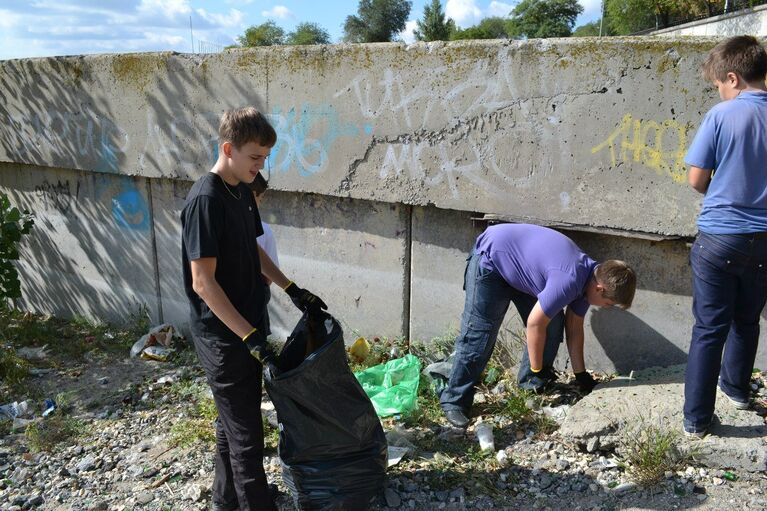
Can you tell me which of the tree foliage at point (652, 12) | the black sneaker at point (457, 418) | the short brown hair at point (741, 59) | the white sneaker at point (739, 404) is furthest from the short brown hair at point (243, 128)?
the tree foliage at point (652, 12)

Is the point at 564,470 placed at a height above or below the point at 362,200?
below

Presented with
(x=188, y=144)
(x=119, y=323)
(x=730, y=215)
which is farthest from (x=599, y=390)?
(x=119, y=323)

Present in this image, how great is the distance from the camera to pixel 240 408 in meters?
2.46

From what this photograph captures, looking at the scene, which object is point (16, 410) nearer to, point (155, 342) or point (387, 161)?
point (155, 342)

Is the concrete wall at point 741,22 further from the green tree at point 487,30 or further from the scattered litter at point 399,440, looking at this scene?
the green tree at point 487,30

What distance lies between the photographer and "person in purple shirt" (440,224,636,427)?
296 cm

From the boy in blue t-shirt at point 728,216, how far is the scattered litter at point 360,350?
2.03 m

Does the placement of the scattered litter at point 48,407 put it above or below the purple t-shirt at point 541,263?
below

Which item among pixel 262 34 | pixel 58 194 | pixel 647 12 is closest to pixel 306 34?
pixel 262 34

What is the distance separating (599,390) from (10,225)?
16.0 feet

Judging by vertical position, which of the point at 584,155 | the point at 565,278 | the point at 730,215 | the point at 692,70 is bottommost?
the point at 565,278

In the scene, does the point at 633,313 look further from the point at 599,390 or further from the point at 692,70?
the point at 692,70

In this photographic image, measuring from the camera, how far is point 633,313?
3.51 m

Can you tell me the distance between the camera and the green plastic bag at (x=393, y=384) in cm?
350
